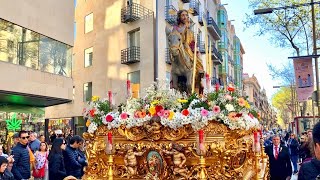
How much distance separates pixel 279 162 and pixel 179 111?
4.35 metres

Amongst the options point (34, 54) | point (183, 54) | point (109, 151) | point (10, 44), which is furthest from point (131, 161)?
point (34, 54)

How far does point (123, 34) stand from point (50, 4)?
793 centimetres

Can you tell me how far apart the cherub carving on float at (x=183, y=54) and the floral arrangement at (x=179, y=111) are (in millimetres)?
1099

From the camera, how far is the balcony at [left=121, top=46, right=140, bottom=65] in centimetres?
2836

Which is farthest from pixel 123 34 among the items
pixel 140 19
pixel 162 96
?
pixel 162 96

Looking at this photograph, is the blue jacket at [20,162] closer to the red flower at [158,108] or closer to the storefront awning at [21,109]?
the red flower at [158,108]

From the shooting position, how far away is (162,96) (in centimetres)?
757

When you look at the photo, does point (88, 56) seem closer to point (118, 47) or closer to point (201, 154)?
point (118, 47)

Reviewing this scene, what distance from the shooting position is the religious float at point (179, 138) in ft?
22.6

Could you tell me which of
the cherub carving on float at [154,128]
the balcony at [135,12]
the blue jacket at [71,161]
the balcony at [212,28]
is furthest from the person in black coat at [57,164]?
the balcony at [212,28]

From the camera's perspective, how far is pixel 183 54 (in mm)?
8836

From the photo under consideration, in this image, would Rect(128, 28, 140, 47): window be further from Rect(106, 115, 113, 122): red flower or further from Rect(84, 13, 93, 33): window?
Rect(106, 115, 113, 122): red flower

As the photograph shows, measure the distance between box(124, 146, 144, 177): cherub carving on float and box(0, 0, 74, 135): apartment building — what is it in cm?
1276

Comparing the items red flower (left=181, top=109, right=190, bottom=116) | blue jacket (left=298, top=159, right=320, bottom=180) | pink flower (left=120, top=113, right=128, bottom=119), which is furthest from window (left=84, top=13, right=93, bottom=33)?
blue jacket (left=298, top=159, right=320, bottom=180)
